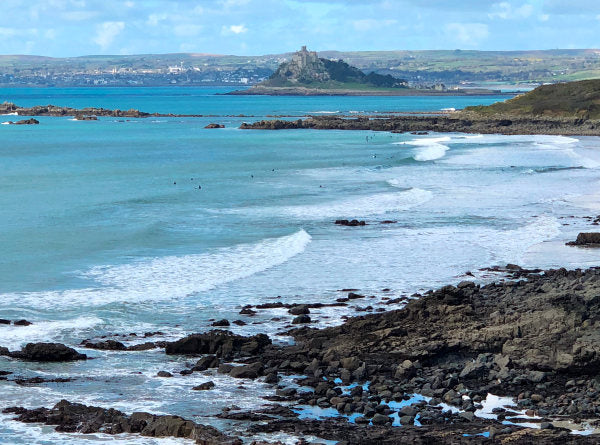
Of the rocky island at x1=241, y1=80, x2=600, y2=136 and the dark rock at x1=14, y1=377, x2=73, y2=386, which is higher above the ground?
the rocky island at x1=241, y1=80, x2=600, y2=136

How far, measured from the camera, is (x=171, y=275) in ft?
79.2

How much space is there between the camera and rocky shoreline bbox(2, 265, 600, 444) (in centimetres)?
1306

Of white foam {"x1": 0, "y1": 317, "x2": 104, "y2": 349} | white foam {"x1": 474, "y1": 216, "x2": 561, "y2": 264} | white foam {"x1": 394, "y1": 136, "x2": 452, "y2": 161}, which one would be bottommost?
white foam {"x1": 0, "y1": 317, "x2": 104, "y2": 349}

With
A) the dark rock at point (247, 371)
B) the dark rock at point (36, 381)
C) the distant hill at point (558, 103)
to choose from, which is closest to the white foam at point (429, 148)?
the distant hill at point (558, 103)

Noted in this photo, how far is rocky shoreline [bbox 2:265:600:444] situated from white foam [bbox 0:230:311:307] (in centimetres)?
329

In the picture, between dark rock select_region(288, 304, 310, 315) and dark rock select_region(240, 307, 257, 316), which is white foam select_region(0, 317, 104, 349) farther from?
dark rock select_region(288, 304, 310, 315)

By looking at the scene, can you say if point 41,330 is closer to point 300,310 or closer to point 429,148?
point 300,310

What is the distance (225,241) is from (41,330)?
11.0 meters

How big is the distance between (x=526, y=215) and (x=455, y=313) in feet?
55.1

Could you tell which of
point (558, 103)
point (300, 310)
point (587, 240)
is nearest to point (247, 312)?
point (300, 310)

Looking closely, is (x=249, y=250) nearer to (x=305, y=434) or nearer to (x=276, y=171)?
(x=305, y=434)

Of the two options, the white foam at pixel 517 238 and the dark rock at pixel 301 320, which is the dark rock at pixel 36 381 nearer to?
the dark rock at pixel 301 320

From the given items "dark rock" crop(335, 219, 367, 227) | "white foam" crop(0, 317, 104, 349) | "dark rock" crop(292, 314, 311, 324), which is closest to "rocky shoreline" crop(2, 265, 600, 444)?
"dark rock" crop(292, 314, 311, 324)

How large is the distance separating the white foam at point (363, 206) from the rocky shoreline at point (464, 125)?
152ft
